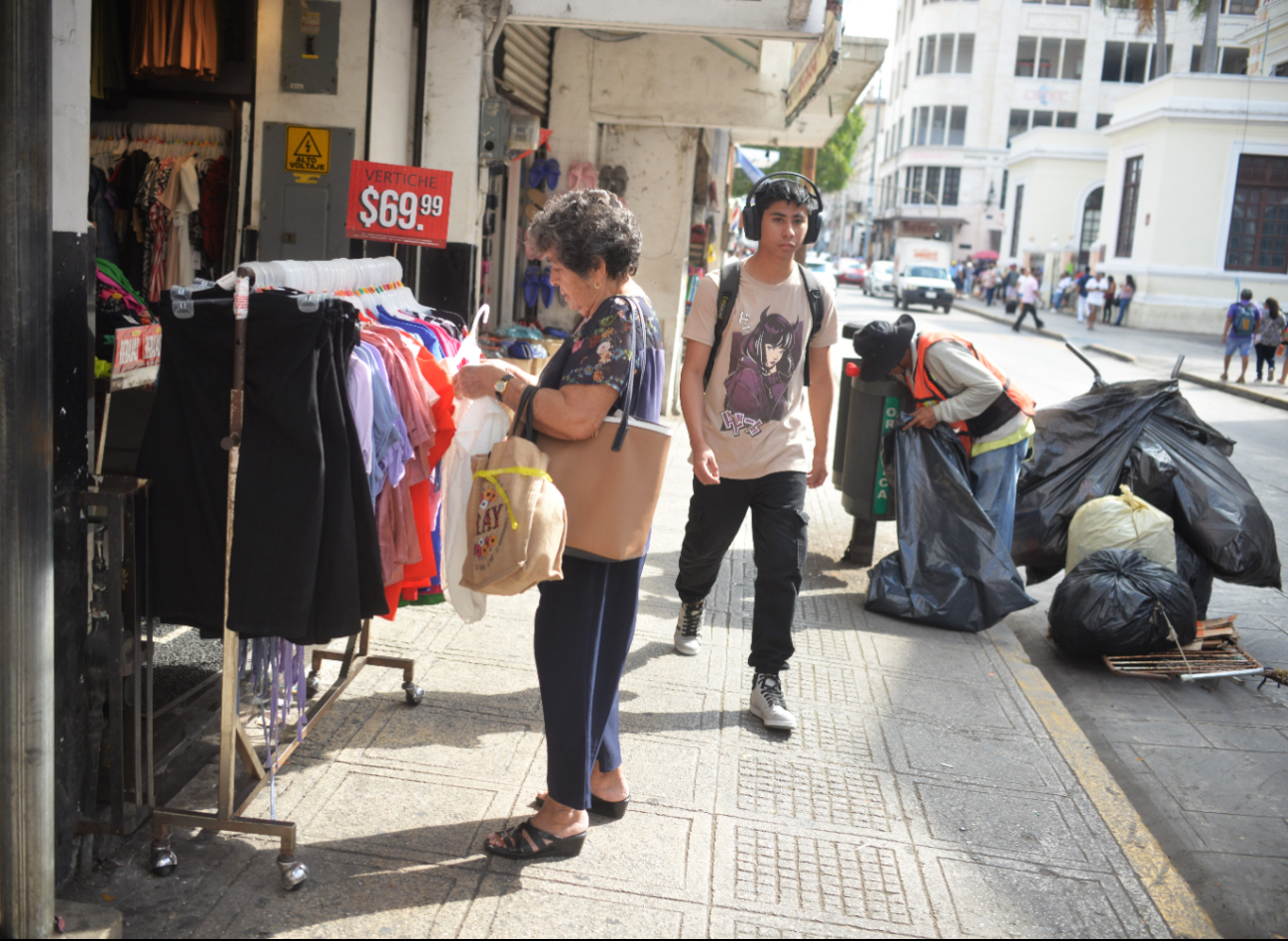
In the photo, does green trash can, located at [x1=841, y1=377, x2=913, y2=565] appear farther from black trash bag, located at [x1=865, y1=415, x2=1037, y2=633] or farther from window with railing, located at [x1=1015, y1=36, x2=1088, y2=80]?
window with railing, located at [x1=1015, y1=36, x2=1088, y2=80]

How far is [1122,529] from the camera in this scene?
565 centimetres

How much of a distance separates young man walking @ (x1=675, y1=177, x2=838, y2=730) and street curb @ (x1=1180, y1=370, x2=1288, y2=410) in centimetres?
1553

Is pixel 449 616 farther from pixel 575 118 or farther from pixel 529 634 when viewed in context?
pixel 575 118

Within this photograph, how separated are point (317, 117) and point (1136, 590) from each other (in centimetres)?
514

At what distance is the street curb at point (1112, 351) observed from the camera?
22.5 metres

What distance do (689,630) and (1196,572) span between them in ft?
9.98

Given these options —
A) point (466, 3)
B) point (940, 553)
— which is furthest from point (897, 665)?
point (466, 3)

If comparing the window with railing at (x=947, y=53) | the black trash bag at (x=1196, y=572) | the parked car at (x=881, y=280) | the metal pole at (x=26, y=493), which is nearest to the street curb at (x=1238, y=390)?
the black trash bag at (x=1196, y=572)

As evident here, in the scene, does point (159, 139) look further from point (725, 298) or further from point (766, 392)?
point (766, 392)

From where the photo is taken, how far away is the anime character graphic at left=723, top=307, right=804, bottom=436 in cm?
399

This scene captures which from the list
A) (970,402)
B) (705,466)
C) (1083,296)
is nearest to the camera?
(705,466)

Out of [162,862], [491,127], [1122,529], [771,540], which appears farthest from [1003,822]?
[491,127]

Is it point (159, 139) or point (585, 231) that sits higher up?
point (159, 139)

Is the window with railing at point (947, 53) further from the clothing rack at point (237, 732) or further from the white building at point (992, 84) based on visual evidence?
the clothing rack at point (237, 732)
